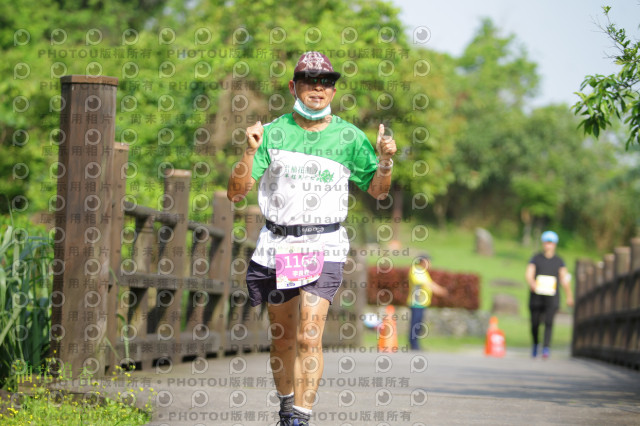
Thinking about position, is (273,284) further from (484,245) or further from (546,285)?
(484,245)

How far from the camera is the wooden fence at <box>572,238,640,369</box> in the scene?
39.5 ft

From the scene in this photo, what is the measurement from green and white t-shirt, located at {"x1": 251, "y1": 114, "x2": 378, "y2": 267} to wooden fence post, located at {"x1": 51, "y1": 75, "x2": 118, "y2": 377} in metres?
1.51

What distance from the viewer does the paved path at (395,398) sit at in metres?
5.32

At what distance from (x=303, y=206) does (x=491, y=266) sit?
3993 centimetres

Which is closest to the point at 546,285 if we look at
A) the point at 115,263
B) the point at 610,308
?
the point at 610,308

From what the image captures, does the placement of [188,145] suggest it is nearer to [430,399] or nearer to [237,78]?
[237,78]

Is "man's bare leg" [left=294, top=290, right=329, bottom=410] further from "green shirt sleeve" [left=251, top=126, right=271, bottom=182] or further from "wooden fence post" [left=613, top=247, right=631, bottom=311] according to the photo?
"wooden fence post" [left=613, top=247, right=631, bottom=311]

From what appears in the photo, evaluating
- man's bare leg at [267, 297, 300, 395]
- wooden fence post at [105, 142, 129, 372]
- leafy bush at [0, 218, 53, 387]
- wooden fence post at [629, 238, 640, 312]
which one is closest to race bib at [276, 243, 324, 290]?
man's bare leg at [267, 297, 300, 395]

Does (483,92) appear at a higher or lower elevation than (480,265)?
higher

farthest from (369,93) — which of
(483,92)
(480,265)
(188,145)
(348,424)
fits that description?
(483,92)

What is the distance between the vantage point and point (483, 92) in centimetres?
6812

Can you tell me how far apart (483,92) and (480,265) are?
2699 cm

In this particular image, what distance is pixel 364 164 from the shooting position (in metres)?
4.93

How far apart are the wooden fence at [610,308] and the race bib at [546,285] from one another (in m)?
0.76
